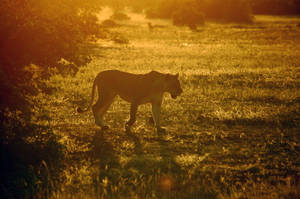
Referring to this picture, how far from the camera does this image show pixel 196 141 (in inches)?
414

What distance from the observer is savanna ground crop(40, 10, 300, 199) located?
757 centimetres

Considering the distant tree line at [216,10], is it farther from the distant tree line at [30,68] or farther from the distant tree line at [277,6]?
the distant tree line at [30,68]

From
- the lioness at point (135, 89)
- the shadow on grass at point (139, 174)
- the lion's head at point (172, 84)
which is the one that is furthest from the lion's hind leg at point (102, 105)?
the lion's head at point (172, 84)

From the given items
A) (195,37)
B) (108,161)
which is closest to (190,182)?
(108,161)

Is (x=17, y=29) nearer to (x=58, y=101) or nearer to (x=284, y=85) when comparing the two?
(x=58, y=101)

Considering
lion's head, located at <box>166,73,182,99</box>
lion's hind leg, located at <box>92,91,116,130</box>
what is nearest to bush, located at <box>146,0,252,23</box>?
lion's hind leg, located at <box>92,91,116,130</box>

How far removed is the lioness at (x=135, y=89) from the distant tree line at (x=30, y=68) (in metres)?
0.97

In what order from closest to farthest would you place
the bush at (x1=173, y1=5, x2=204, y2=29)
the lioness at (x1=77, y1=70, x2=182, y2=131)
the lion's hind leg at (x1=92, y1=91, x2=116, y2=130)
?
the lioness at (x1=77, y1=70, x2=182, y2=131), the lion's hind leg at (x1=92, y1=91, x2=116, y2=130), the bush at (x1=173, y1=5, x2=204, y2=29)

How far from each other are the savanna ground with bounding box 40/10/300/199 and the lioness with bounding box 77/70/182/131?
53 cm

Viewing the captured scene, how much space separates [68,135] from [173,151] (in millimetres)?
2790

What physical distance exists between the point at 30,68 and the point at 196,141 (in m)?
4.38

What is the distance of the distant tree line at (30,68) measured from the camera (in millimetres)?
8703

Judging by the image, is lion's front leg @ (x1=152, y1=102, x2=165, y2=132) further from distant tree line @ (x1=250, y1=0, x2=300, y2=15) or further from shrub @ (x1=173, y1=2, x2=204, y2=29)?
distant tree line @ (x1=250, y1=0, x2=300, y2=15)

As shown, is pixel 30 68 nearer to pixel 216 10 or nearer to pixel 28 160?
pixel 28 160
